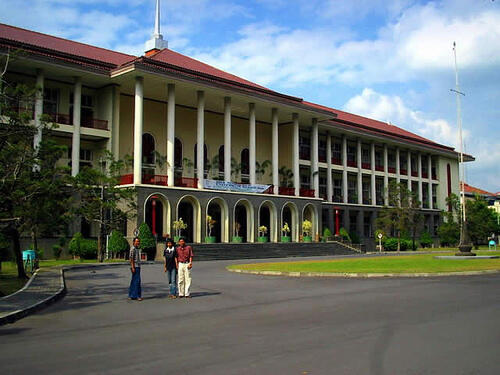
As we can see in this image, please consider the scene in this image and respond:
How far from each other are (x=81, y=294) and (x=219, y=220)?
2948cm

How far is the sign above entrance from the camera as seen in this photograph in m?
38.9

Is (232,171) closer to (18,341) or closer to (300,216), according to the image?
(300,216)

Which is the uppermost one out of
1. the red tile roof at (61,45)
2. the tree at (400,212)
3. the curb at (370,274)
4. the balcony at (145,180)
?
the red tile roof at (61,45)

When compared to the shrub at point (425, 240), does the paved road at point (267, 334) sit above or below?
below

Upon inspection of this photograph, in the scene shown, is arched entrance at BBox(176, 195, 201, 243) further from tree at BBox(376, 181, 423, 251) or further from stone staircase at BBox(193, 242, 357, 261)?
tree at BBox(376, 181, 423, 251)

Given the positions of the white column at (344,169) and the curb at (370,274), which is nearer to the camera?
the curb at (370,274)

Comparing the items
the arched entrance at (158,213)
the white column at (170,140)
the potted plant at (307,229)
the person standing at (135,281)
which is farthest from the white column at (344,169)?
the person standing at (135,281)

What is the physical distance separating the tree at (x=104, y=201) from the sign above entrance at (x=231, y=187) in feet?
21.3

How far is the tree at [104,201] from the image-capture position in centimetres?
2991

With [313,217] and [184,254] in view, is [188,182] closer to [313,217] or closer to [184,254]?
[313,217]

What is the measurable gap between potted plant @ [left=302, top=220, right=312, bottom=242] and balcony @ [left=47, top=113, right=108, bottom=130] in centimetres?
1756

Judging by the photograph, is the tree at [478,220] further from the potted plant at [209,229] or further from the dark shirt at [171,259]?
the dark shirt at [171,259]

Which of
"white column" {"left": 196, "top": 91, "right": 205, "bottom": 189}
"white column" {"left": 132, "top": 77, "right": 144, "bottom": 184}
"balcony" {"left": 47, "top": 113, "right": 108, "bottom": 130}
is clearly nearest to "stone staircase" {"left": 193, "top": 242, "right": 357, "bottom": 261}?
"white column" {"left": 196, "top": 91, "right": 205, "bottom": 189}

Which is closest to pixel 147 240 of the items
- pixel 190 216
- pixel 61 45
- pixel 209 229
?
pixel 209 229
